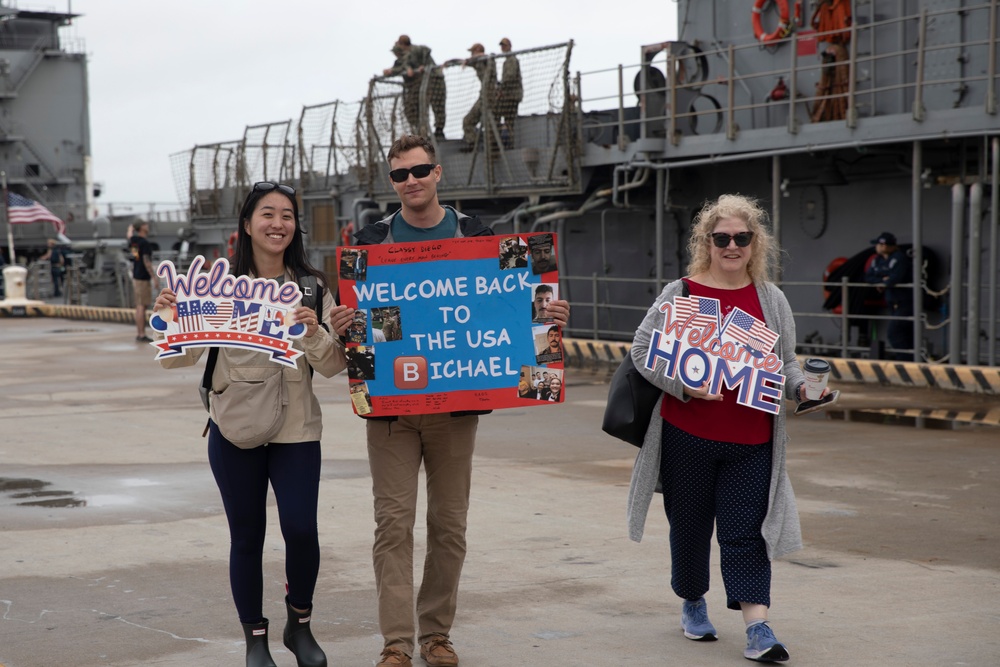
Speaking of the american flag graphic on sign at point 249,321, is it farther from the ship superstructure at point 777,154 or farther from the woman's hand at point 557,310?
the ship superstructure at point 777,154

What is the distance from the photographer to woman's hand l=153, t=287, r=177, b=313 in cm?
486

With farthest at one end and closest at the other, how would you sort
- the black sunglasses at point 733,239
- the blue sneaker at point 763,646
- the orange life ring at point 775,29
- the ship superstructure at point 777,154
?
the orange life ring at point 775,29, the ship superstructure at point 777,154, the black sunglasses at point 733,239, the blue sneaker at point 763,646

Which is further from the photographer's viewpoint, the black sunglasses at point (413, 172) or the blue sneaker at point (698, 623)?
A: the blue sneaker at point (698, 623)

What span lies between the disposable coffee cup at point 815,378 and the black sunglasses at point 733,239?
1.79 ft

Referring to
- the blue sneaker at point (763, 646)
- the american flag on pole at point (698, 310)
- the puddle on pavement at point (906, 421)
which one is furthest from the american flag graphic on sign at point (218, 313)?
the puddle on pavement at point (906, 421)

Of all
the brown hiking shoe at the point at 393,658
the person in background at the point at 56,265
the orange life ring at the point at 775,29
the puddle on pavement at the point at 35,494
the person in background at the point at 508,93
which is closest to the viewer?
the brown hiking shoe at the point at 393,658

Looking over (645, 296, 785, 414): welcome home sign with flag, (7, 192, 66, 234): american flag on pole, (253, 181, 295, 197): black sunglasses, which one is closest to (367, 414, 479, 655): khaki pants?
(645, 296, 785, 414): welcome home sign with flag

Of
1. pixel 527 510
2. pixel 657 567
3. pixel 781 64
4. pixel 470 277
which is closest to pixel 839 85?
pixel 781 64

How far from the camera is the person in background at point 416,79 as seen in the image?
20531 millimetres

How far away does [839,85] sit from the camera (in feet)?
55.6

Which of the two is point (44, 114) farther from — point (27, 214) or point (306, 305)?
point (306, 305)

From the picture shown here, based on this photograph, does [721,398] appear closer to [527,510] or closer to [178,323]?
[178,323]

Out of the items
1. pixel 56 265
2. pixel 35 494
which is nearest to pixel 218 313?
pixel 35 494

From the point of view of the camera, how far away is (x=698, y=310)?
510cm
